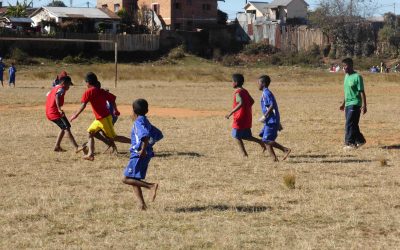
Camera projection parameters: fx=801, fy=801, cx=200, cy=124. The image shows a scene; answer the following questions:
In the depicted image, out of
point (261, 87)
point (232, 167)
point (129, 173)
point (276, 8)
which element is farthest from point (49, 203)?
point (276, 8)

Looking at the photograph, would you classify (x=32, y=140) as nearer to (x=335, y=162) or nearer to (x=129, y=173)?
(x=335, y=162)

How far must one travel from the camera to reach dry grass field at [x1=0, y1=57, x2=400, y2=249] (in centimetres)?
804

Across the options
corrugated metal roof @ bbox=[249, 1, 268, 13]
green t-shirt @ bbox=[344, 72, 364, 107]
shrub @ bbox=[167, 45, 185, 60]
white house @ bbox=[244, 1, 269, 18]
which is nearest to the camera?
green t-shirt @ bbox=[344, 72, 364, 107]

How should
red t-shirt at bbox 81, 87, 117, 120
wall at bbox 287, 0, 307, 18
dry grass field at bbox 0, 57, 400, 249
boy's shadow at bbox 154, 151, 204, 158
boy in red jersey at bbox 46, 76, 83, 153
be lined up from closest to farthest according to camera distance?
dry grass field at bbox 0, 57, 400, 249, red t-shirt at bbox 81, 87, 117, 120, boy's shadow at bbox 154, 151, 204, 158, boy in red jersey at bbox 46, 76, 83, 153, wall at bbox 287, 0, 307, 18

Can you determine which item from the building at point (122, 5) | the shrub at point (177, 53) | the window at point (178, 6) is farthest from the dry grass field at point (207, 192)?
the building at point (122, 5)

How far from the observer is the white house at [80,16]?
7244 cm

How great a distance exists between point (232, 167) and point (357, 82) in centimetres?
384

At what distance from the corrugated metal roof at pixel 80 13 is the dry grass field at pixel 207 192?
51.9 metres

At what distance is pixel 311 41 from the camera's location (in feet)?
248

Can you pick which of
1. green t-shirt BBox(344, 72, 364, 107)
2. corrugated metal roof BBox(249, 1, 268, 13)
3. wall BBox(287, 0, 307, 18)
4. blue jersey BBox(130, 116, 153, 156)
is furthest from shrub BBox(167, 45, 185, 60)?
blue jersey BBox(130, 116, 153, 156)

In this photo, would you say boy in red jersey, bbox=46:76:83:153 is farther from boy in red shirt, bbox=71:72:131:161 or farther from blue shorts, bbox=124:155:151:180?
blue shorts, bbox=124:155:151:180

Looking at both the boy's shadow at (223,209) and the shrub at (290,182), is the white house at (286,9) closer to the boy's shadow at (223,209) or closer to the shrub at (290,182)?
the shrub at (290,182)

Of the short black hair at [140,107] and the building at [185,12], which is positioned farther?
the building at [185,12]

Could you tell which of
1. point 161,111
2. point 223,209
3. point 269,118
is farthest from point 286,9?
point 223,209
